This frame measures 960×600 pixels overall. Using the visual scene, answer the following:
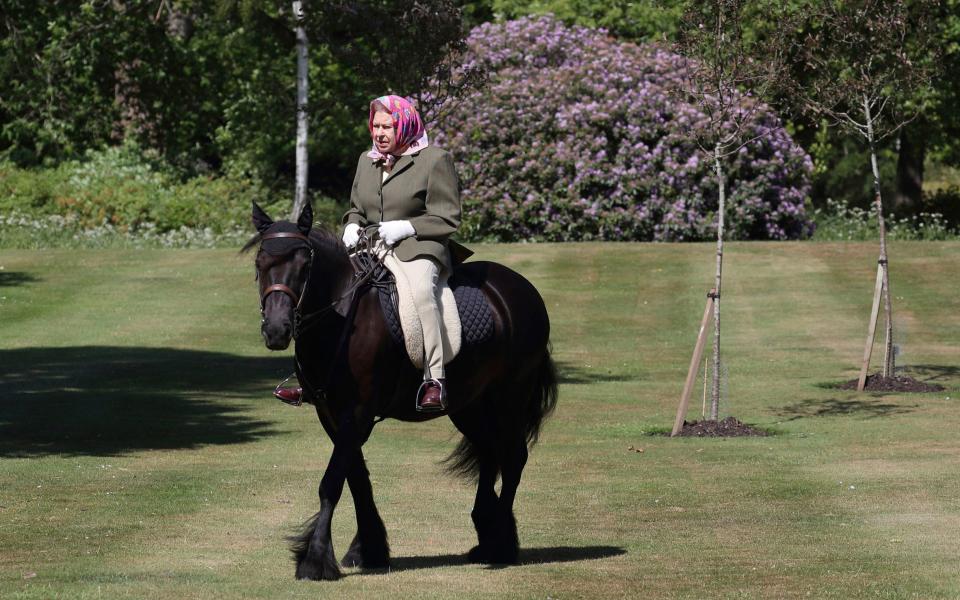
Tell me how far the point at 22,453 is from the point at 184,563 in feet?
20.3

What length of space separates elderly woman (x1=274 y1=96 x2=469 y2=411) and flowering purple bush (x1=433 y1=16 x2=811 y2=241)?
86.8 ft

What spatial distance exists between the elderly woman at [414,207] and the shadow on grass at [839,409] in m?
9.94

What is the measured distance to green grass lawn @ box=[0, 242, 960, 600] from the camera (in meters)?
9.72

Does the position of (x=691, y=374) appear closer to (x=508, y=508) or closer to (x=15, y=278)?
(x=508, y=508)

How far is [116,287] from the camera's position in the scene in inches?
1254

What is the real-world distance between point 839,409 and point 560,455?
5178 mm

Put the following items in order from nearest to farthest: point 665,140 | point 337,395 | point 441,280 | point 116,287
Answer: point 337,395, point 441,280, point 116,287, point 665,140

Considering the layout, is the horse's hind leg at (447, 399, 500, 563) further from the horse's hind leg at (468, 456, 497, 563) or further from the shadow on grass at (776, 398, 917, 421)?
the shadow on grass at (776, 398, 917, 421)

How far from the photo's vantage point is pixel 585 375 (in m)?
23.6

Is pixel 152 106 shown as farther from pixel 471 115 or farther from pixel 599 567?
pixel 599 567

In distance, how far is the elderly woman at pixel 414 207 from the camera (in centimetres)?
987

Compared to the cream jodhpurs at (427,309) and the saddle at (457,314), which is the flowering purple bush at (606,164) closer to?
the saddle at (457,314)

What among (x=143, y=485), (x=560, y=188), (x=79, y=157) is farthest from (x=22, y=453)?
(x=79, y=157)

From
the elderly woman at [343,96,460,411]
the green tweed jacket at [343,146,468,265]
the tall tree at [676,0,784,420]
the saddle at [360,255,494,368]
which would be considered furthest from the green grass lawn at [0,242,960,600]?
the tall tree at [676,0,784,420]
